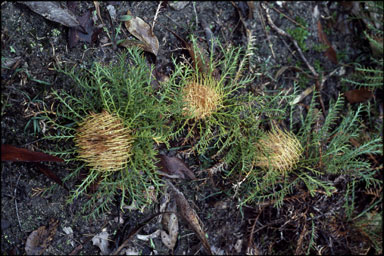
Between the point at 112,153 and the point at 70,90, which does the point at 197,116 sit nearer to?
the point at 112,153

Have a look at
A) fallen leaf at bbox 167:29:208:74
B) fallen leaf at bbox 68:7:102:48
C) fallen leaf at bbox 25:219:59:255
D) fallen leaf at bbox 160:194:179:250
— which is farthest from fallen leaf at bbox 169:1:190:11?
fallen leaf at bbox 25:219:59:255

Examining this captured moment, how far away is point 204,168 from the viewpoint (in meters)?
2.13

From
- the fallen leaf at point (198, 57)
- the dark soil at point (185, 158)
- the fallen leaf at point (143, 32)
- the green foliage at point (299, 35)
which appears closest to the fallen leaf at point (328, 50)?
the dark soil at point (185, 158)

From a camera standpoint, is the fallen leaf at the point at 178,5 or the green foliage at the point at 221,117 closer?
the green foliage at the point at 221,117

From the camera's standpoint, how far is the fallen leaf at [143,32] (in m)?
2.06

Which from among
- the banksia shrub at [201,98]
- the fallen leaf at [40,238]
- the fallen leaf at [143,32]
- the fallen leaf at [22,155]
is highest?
the fallen leaf at [143,32]

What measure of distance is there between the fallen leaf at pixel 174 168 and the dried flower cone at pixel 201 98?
0.25 m

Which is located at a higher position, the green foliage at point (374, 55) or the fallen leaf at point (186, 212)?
the green foliage at point (374, 55)

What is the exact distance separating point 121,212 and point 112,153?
1.47ft

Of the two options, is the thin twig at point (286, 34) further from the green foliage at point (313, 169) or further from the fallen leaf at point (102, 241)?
the fallen leaf at point (102, 241)

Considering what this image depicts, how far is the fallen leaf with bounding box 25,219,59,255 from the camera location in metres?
1.84

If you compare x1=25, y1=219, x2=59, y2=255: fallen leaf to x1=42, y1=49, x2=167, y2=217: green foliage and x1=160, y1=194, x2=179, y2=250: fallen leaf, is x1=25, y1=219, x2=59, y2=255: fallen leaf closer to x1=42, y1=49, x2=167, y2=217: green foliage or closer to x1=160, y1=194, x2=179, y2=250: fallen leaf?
x1=42, y1=49, x2=167, y2=217: green foliage

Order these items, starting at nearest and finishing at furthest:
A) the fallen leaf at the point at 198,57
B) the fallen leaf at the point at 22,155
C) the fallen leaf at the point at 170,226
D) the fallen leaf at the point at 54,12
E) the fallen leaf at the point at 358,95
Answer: the fallen leaf at the point at 22,155, the fallen leaf at the point at 54,12, the fallen leaf at the point at 198,57, the fallen leaf at the point at 170,226, the fallen leaf at the point at 358,95

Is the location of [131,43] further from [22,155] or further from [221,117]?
[22,155]
